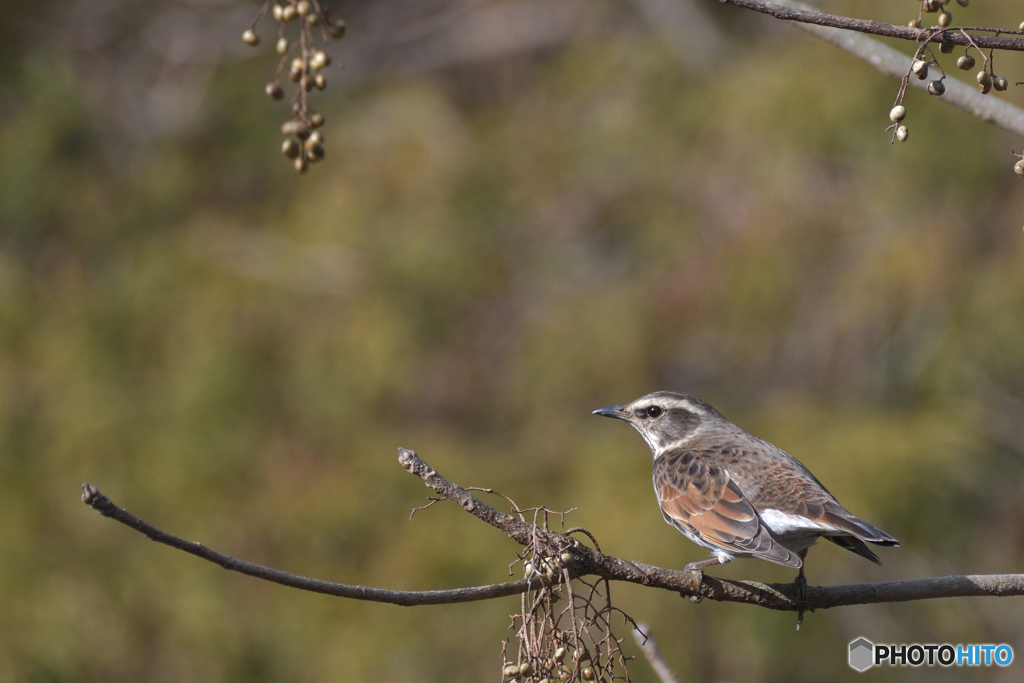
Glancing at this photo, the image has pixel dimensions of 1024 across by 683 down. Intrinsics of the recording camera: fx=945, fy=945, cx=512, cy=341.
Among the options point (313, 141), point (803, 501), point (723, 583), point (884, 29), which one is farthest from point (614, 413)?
point (884, 29)

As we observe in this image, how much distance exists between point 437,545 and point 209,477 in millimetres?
1994

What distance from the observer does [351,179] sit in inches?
351

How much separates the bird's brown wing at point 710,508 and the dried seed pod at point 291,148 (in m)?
2.12

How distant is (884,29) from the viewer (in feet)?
5.97

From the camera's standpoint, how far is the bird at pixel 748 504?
11.6 feet

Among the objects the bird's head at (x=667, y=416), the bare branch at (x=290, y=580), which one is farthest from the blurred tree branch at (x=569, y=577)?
the bird's head at (x=667, y=416)

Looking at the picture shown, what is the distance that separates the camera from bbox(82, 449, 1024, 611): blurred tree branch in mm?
1895

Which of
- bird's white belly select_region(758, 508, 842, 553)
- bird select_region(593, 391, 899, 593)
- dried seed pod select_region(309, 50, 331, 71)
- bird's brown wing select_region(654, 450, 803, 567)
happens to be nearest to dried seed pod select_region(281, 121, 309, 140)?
dried seed pod select_region(309, 50, 331, 71)

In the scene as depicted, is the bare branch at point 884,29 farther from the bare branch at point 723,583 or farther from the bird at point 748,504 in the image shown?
the bird at point 748,504

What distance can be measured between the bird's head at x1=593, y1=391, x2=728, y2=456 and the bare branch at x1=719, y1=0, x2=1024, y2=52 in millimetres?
3030

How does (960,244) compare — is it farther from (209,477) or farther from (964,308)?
(209,477)

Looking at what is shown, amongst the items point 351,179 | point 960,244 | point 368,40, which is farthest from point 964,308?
point 368,40

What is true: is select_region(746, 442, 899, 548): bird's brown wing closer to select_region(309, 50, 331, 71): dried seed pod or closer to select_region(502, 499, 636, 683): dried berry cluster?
select_region(502, 499, 636, 683): dried berry cluster

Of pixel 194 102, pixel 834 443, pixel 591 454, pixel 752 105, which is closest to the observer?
pixel 834 443
